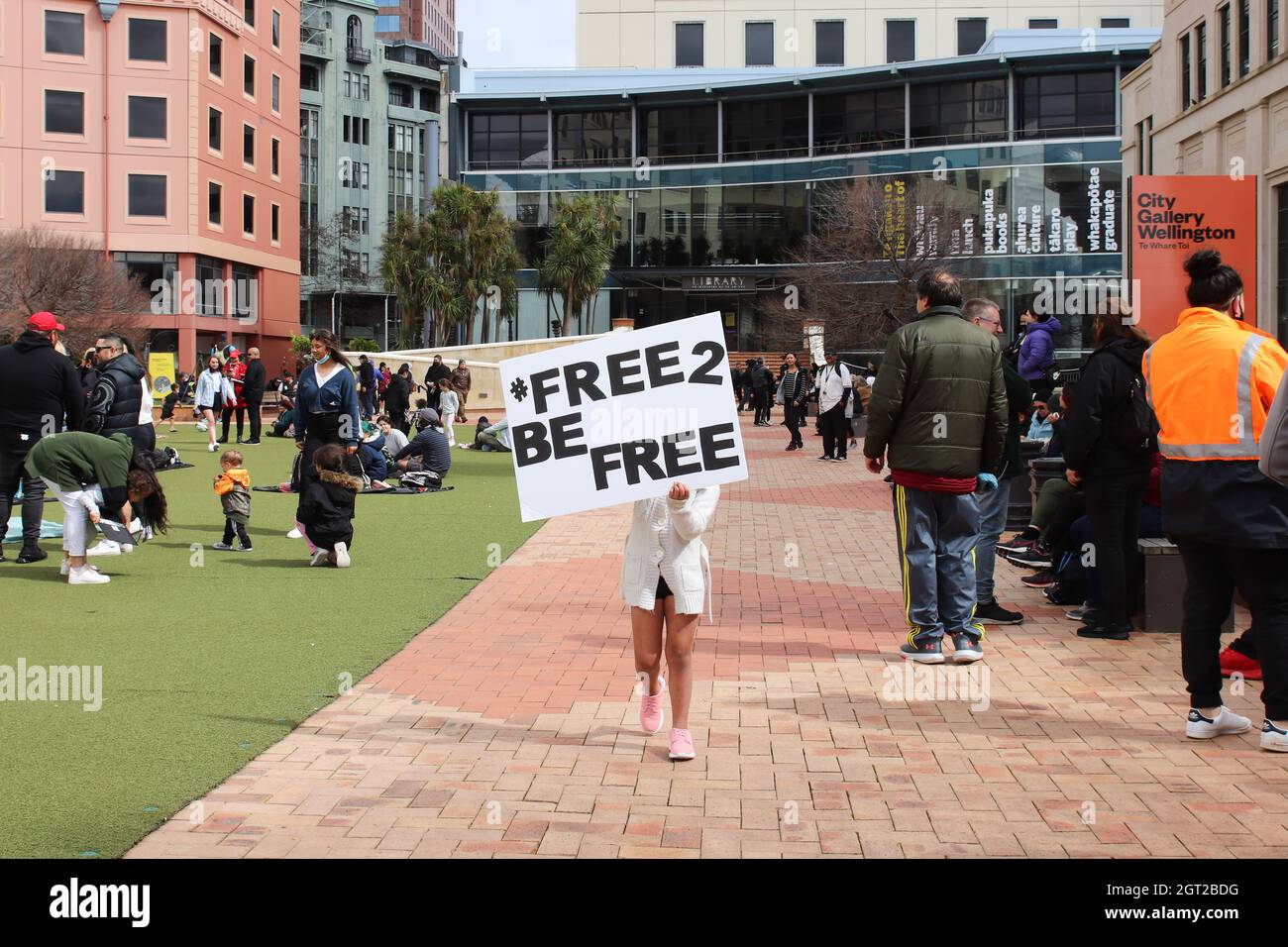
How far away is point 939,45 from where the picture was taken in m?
72.9

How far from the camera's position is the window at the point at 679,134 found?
66.7 metres

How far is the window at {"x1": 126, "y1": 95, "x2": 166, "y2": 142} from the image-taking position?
51938 mm

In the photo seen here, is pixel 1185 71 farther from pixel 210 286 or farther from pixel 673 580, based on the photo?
pixel 210 286

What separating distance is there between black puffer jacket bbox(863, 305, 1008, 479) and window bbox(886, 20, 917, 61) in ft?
229

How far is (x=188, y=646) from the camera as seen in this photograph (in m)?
8.28

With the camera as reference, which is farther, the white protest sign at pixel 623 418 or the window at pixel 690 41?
the window at pixel 690 41

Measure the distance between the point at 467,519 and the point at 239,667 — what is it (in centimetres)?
825

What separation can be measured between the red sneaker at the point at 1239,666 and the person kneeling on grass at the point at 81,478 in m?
7.99

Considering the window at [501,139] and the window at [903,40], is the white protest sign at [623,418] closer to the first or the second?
the window at [501,139]

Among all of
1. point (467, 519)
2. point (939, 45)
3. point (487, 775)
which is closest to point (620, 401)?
point (487, 775)

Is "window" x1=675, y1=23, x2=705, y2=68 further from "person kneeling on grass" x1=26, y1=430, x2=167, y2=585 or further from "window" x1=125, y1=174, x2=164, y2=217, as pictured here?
"person kneeling on grass" x1=26, y1=430, x2=167, y2=585

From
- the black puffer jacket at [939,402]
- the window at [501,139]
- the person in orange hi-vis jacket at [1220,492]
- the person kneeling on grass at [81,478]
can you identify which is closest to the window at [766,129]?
the window at [501,139]

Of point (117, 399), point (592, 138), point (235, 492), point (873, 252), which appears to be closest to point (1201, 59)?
point (873, 252)

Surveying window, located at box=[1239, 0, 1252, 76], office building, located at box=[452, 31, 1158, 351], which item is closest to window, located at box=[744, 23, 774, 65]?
office building, located at box=[452, 31, 1158, 351]
